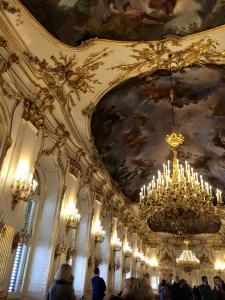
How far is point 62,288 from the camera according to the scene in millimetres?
4191

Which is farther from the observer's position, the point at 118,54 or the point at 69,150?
the point at 69,150

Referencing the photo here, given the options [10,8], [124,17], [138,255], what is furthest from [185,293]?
[138,255]

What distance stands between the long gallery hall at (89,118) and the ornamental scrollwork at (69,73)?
4cm

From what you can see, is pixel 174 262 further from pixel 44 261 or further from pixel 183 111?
pixel 44 261

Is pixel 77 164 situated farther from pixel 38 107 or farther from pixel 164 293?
pixel 164 293

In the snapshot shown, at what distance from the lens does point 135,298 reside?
8.30ft

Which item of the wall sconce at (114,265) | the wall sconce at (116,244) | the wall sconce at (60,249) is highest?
the wall sconce at (116,244)

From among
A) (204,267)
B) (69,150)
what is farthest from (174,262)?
(69,150)

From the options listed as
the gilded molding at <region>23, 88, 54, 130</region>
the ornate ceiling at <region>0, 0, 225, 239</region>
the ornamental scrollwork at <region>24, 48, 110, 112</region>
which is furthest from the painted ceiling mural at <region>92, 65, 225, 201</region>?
the gilded molding at <region>23, 88, 54, 130</region>

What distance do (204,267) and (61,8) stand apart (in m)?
21.7

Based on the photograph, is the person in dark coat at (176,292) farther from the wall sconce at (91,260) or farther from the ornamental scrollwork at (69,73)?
the ornamental scrollwork at (69,73)

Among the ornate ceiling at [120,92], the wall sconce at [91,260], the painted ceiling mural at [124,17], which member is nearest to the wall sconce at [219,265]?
the ornate ceiling at [120,92]

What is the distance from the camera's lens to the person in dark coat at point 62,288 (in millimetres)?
4145

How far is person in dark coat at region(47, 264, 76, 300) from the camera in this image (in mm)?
4145
